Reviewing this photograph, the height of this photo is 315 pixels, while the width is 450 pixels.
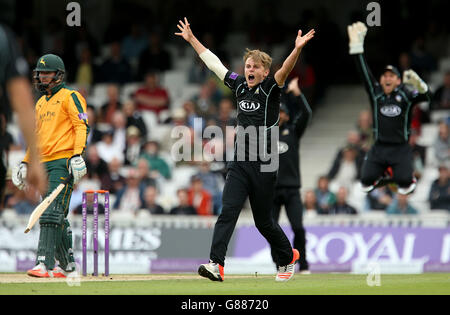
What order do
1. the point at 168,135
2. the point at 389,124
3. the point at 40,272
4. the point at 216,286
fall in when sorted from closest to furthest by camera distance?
the point at 216,286 < the point at 40,272 < the point at 389,124 < the point at 168,135

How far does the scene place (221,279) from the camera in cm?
1098

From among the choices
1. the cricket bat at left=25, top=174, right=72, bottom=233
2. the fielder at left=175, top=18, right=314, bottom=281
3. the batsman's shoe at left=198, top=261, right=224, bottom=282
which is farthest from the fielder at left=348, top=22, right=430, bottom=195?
the cricket bat at left=25, top=174, right=72, bottom=233

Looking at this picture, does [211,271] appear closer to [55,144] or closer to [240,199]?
[240,199]

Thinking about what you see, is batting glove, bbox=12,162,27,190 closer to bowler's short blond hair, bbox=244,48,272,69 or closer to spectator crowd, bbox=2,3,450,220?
bowler's short blond hair, bbox=244,48,272,69

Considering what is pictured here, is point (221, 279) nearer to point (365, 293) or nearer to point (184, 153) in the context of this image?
point (365, 293)

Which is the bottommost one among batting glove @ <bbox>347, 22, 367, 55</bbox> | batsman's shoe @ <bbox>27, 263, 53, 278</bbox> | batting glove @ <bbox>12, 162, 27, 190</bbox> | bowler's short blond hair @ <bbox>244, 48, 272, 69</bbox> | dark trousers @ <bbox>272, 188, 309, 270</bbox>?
batsman's shoe @ <bbox>27, 263, 53, 278</bbox>

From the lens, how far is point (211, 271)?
35.3 ft

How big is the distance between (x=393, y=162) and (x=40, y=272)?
19.5ft

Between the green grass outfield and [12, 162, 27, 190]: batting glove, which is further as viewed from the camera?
[12, 162, 27, 190]: batting glove

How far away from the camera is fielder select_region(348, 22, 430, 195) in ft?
48.0

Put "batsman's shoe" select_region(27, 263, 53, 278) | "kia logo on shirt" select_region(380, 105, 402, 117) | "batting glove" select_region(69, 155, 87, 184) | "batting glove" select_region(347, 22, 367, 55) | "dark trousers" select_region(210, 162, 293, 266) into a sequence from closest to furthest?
"dark trousers" select_region(210, 162, 293, 266) → "batting glove" select_region(69, 155, 87, 184) → "batsman's shoe" select_region(27, 263, 53, 278) → "kia logo on shirt" select_region(380, 105, 402, 117) → "batting glove" select_region(347, 22, 367, 55)

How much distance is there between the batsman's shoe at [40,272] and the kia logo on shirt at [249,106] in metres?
3.01

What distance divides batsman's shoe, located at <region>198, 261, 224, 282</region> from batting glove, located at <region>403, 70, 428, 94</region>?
4.96 m

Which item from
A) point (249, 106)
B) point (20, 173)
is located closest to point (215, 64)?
point (249, 106)
